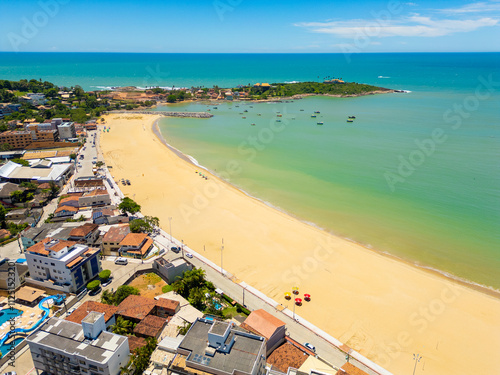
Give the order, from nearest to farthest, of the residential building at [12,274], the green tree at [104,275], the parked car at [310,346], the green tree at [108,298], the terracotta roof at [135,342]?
the terracotta roof at [135,342] < the parked car at [310,346] < the green tree at [108,298] < the residential building at [12,274] < the green tree at [104,275]

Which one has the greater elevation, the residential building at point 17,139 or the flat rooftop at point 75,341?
the residential building at point 17,139

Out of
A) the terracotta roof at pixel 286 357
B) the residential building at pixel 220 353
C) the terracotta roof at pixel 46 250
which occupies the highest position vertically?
the terracotta roof at pixel 46 250

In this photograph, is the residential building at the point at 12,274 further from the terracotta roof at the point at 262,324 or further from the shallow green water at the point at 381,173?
the shallow green water at the point at 381,173

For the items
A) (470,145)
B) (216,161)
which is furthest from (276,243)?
(470,145)

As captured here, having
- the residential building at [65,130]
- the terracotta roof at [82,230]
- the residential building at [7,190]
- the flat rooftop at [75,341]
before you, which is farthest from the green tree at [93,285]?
the residential building at [65,130]

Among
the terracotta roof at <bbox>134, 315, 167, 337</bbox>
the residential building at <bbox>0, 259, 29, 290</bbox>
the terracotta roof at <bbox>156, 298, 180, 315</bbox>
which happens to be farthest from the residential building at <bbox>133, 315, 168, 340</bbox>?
the residential building at <bbox>0, 259, 29, 290</bbox>

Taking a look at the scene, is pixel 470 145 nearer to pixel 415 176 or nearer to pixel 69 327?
pixel 415 176
